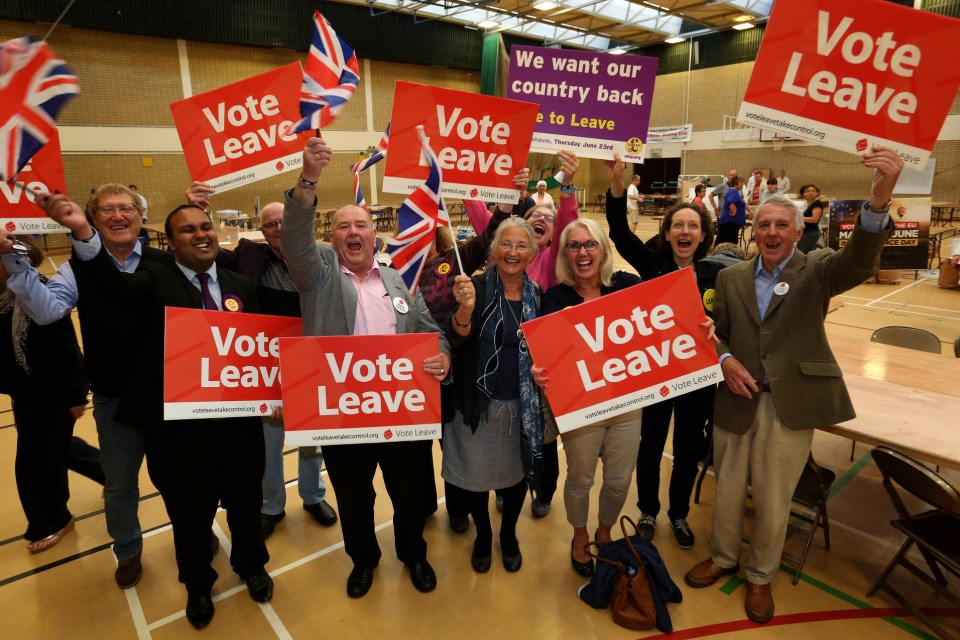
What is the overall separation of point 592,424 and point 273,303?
2030 millimetres

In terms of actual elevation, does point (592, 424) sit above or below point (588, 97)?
below

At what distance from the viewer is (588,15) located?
63.8 feet

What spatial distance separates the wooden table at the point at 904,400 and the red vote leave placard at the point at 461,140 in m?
2.37

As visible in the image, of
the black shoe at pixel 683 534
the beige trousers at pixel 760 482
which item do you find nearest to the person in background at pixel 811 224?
the black shoe at pixel 683 534

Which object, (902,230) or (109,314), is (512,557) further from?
(902,230)

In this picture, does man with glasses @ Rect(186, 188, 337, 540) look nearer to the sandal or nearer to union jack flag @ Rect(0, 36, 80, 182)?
union jack flag @ Rect(0, 36, 80, 182)

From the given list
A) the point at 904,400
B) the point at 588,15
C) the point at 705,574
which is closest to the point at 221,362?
the point at 705,574

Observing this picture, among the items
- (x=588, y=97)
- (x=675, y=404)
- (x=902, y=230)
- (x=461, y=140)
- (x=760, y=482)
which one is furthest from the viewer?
(x=902, y=230)

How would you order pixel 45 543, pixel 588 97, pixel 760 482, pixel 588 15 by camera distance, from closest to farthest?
pixel 760 482 → pixel 45 543 → pixel 588 97 → pixel 588 15

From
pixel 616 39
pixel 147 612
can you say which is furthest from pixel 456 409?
pixel 616 39

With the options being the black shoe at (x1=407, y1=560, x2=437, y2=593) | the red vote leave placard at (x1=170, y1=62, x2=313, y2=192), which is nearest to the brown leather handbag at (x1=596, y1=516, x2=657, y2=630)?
the black shoe at (x1=407, y1=560, x2=437, y2=593)

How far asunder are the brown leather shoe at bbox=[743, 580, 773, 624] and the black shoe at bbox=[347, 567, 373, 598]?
7.17 ft

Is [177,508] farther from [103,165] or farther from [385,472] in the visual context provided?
[103,165]

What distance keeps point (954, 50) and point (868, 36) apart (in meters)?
0.33
